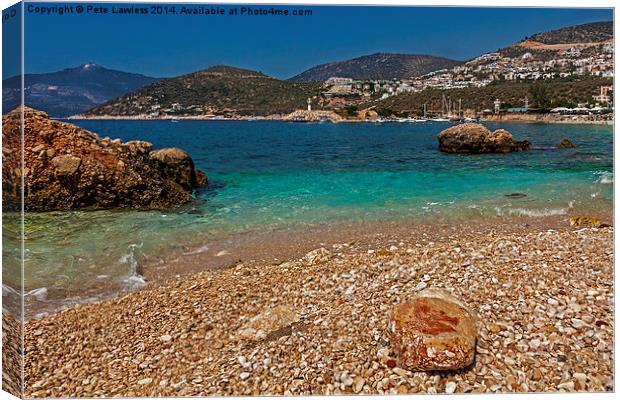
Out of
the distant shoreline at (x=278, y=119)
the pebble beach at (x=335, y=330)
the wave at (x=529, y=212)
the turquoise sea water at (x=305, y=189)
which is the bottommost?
→ the pebble beach at (x=335, y=330)

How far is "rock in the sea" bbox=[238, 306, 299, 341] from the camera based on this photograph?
3.29 m

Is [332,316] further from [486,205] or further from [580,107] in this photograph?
[486,205]

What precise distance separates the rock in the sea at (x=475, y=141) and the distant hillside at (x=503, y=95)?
128 centimetres

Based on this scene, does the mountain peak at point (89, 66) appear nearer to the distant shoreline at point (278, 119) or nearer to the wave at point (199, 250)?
the distant shoreline at point (278, 119)

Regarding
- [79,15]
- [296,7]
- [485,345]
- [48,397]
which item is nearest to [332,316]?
[485,345]

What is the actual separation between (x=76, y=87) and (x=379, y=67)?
2.80 meters

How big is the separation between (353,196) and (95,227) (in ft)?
10.3

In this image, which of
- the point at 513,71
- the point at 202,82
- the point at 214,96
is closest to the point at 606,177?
the point at 513,71

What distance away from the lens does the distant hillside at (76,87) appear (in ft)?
12.2

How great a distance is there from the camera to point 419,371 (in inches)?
110

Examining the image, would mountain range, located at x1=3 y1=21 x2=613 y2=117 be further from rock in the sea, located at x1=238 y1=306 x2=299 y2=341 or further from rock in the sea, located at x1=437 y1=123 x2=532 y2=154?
rock in the sea, located at x1=437 y1=123 x2=532 y2=154

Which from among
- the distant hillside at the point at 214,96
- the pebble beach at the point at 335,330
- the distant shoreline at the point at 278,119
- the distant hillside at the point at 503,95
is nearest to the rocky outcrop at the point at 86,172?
the distant shoreline at the point at 278,119

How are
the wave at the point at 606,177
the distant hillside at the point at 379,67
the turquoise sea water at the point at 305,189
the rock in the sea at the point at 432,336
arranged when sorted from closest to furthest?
the rock in the sea at the point at 432,336 < the wave at the point at 606,177 < the distant hillside at the point at 379,67 < the turquoise sea water at the point at 305,189

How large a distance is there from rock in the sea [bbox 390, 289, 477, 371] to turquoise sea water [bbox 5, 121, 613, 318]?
1.95 meters
